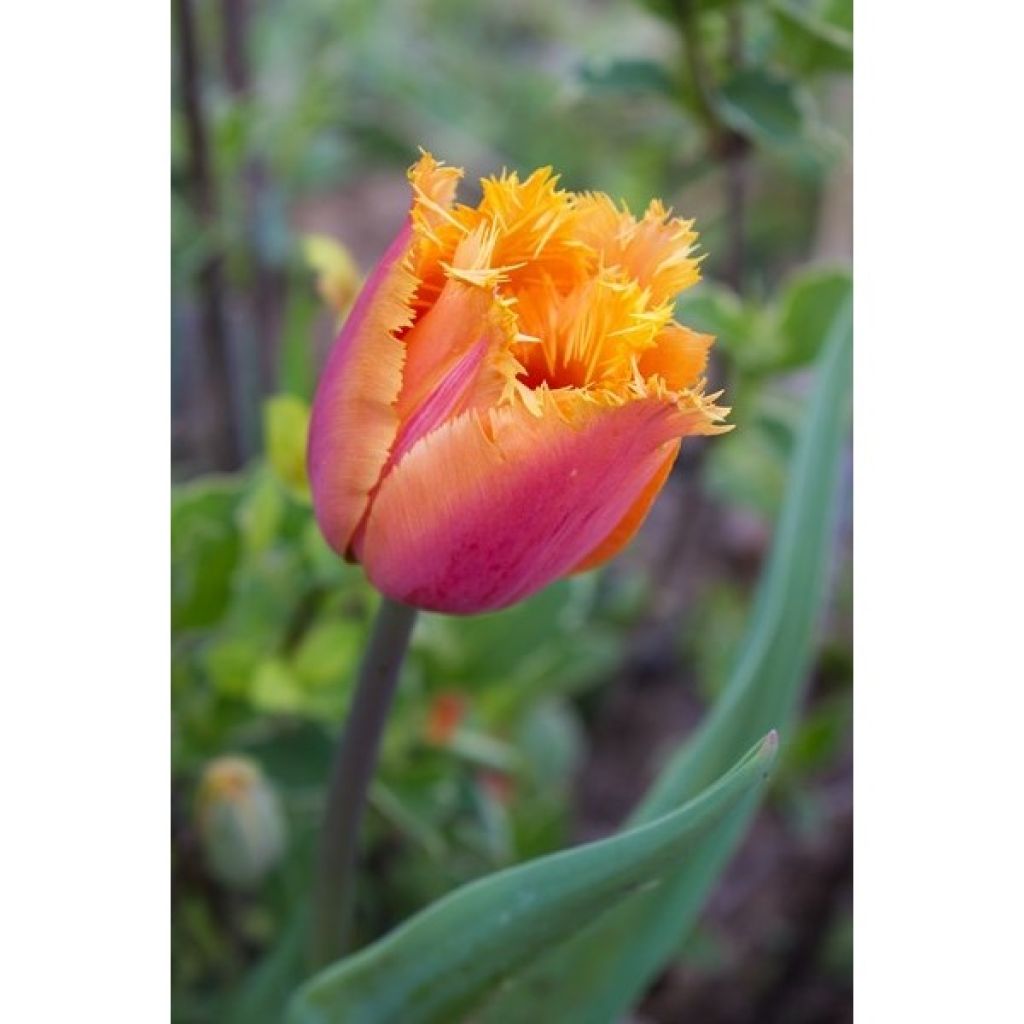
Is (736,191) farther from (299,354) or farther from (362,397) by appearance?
(362,397)

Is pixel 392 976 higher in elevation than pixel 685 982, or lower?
higher

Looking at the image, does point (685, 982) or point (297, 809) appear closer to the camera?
point (297, 809)

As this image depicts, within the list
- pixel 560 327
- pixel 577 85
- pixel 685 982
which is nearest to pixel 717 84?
pixel 577 85

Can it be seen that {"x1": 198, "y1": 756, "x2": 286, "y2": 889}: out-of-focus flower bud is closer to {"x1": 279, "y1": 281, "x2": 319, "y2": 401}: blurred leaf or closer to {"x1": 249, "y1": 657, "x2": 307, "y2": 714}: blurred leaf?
{"x1": 249, "y1": 657, "x2": 307, "y2": 714}: blurred leaf

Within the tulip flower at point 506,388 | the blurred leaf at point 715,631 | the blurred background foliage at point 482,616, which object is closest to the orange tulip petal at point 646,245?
the tulip flower at point 506,388

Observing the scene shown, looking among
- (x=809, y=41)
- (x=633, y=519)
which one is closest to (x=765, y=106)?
(x=809, y=41)
